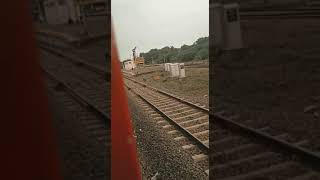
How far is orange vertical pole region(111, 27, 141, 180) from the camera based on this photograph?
1.61 meters

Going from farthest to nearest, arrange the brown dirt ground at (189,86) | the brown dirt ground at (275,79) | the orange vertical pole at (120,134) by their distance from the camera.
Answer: the brown dirt ground at (189,86) → the brown dirt ground at (275,79) → the orange vertical pole at (120,134)

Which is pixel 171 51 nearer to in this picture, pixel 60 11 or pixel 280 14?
pixel 60 11

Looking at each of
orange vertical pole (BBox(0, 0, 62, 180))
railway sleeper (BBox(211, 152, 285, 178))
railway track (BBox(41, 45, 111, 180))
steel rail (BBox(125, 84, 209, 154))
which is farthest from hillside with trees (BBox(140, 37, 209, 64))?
orange vertical pole (BBox(0, 0, 62, 180))

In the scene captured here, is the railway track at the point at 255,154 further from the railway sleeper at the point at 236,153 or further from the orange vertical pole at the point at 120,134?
the orange vertical pole at the point at 120,134

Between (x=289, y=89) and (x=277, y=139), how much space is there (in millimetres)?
2757

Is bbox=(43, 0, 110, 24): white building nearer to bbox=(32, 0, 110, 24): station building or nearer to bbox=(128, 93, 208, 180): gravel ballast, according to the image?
bbox=(32, 0, 110, 24): station building

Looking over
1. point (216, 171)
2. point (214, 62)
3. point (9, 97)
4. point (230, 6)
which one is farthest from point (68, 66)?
point (230, 6)

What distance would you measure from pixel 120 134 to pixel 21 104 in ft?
2.16

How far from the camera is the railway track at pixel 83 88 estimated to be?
1.34 metres

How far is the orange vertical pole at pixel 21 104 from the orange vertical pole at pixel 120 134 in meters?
0.51

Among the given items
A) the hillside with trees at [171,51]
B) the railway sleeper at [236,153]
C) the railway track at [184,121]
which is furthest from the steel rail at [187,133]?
the hillside with trees at [171,51]

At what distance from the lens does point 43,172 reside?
3.60ft

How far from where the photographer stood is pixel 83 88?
2.14 meters

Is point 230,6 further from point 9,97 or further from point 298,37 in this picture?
point 9,97
